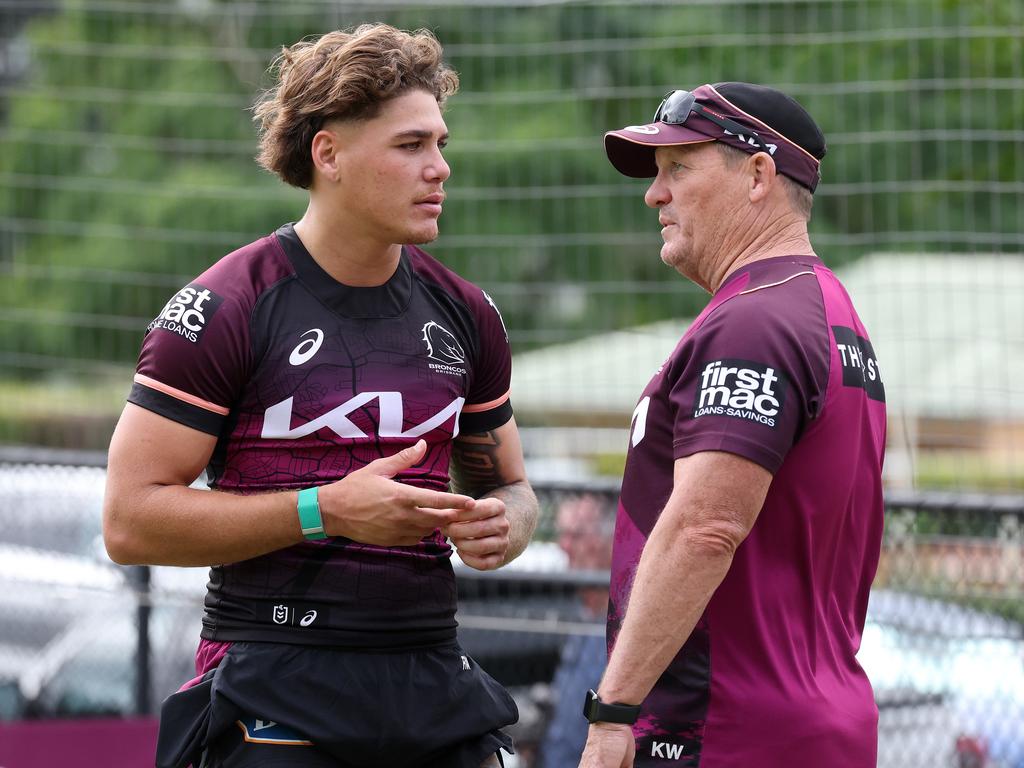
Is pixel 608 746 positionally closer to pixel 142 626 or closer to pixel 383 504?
pixel 383 504

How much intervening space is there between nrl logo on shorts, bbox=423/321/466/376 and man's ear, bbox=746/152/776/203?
748 mm

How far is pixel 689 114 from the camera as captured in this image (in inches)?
117

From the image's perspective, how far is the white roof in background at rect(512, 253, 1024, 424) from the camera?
18.8ft

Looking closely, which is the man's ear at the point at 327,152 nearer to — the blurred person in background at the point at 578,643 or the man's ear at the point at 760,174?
the man's ear at the point at 760,174

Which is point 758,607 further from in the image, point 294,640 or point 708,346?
point 294,640

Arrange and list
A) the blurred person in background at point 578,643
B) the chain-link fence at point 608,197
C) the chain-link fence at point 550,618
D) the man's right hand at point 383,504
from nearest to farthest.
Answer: the man's right hand at point 383,504 < the chain-link fence at point 550,618 < the blurred person in background at point 578,643 < the chain-link fence at point 608,197

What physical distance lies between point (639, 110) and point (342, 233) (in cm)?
365

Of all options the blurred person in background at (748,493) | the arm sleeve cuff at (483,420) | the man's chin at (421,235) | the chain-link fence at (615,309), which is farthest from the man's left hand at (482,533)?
the chain-link fence at (615,309)

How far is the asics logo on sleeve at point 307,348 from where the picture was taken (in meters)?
2.93

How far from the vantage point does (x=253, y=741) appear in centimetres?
288

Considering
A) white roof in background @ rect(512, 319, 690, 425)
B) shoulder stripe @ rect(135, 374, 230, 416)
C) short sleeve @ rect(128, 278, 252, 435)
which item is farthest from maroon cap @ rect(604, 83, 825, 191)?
white roof in background @ rect(512, 319, 690, 425)

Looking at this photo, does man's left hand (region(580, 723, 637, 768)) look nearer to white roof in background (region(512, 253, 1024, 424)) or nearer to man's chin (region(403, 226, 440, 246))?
man's chin (region(403, 226, 440, 246))

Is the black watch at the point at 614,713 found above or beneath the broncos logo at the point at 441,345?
beneath

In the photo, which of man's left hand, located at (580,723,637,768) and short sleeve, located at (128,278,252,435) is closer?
man's left hand, located at (580,723,637,768)
